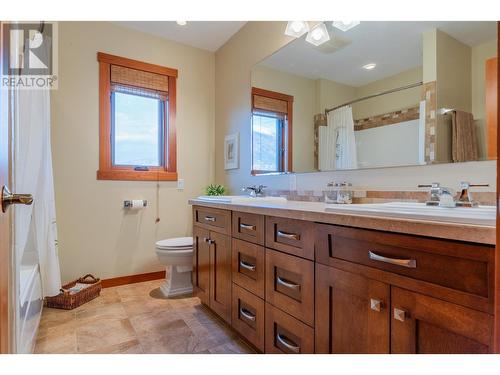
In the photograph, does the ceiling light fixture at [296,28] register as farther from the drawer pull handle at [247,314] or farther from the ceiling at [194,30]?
the drawer pull handle at [247,314]

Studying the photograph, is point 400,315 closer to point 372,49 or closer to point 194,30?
point 372,49

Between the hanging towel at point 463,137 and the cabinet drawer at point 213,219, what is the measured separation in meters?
1.21

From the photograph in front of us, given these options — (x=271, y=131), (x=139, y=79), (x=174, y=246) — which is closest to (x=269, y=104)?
(x=271, y=131)

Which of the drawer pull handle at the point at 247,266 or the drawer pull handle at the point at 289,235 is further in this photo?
the drawer pull handle at the point at 247,266

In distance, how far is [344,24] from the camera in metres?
1.66


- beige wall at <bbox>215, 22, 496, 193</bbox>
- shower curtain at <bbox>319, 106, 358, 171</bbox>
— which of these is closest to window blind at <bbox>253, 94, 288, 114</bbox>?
beige wall at <bbox>215, 22, 496, 193</bbox>

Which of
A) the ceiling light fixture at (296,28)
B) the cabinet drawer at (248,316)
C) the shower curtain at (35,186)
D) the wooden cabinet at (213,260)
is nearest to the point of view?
the shower curtain at (35,186)

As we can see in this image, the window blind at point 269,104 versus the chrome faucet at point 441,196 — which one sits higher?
the window blind at point 269,104

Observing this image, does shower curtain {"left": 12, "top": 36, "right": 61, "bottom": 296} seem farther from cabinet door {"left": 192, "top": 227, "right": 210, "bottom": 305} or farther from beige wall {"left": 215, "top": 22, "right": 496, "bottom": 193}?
beige wall {"left": 215, "top": 22, "right": 496, "bottom": 193}

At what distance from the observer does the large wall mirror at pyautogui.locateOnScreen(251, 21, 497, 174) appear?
1.15 m

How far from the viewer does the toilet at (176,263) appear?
224 centimetres

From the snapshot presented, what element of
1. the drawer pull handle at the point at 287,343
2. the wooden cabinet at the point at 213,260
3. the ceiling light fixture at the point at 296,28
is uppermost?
the ceiling light fixture at the point at 296,28

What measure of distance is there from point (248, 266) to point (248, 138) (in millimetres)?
1424

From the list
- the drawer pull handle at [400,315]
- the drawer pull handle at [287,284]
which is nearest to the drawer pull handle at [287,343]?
the drawer pull handle at [287,284]
